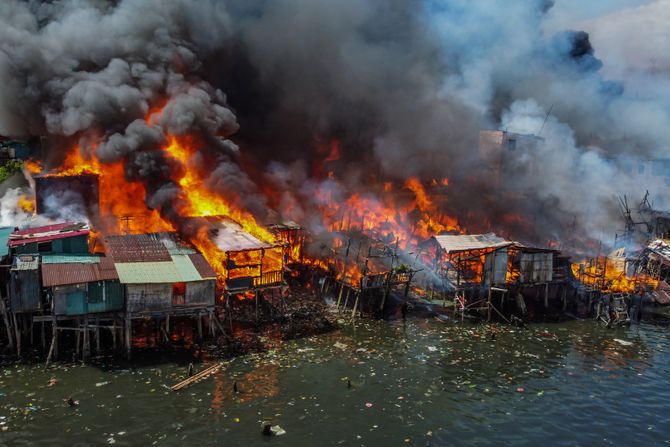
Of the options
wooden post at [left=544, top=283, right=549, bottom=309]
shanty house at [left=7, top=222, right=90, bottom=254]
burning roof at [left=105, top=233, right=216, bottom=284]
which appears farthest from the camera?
wooden post at [left=544, top=283, right=549, bottom=309]

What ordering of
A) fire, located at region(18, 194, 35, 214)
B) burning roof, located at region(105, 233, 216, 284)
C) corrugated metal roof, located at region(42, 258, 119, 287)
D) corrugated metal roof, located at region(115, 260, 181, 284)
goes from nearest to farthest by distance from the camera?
corrugated metal roof, located at region(42, 258, 119, 287) → corrugated metal roof, located at region(115, 260, 181, 284) → burning roof, located at region(105, 233, 216, 284) → fire, located at region(18, 194, 35, 214)

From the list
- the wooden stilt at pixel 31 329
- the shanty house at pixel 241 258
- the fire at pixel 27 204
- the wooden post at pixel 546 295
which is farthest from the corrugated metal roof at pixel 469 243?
the fire at pixel 27 204

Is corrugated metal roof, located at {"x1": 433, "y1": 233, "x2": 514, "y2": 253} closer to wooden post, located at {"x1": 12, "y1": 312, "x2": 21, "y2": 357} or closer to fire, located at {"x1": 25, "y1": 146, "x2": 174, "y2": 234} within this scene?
fire, located at {"x1": 25, "y1": 146, "x2": 174, "y2": 234}

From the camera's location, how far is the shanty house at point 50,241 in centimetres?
2680

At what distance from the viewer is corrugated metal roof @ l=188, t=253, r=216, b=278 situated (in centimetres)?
2703

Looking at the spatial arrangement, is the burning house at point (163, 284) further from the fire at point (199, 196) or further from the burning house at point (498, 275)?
the burning house at point (498, 275)

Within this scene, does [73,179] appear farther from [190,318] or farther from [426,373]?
[426,373]

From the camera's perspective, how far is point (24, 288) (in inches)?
988

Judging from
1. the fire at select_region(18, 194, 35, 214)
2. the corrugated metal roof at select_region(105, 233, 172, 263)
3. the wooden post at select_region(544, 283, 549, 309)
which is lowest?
the wooden post at select_region(544, 283, 549, 309)

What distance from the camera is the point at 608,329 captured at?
32438 mm

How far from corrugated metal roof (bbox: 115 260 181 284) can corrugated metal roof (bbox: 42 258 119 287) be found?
0.48 m

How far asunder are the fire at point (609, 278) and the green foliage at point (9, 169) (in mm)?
46091

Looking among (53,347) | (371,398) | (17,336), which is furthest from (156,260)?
(371,398)

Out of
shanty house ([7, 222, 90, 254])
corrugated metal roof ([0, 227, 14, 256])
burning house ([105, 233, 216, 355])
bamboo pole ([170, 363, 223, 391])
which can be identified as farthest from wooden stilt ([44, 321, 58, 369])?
bamboo pole ([170, 363, 223, 391])
